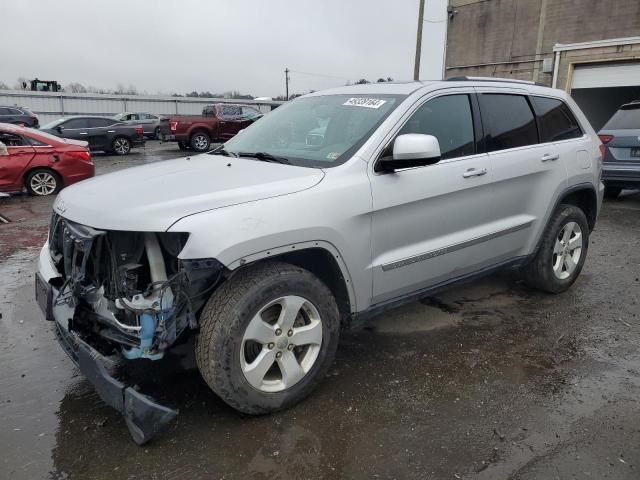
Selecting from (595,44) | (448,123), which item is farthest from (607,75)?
(448,123)

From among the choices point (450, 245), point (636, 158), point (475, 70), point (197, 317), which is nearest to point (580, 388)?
point (450, 245)

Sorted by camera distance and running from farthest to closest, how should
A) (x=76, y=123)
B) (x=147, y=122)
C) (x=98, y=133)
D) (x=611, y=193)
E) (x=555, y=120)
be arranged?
1. (x=147, y=122)
2. (x=98, y=133)
3. (x=76, y=123)
4. (x=611, y=193)
5. (x=555, y=120)

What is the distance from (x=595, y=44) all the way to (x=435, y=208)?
17275mm

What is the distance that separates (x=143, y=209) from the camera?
248 centimetres

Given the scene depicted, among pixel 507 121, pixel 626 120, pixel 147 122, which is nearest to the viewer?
pixel 507 121

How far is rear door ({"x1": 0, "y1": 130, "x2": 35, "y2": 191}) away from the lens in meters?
9.16

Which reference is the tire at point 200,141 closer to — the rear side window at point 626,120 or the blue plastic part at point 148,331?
the rear side window at point 626,120

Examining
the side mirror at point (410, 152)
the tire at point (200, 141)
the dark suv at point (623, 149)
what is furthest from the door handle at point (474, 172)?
the tire at point (200, 141)

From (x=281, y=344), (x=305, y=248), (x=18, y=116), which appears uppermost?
(x=18, y=116)

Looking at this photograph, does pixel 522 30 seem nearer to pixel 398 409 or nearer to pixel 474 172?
pixel 474 172

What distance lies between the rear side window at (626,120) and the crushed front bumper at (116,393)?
8.70 m

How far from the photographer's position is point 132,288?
2570mm

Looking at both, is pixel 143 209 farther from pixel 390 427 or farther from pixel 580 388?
pixel 580 388

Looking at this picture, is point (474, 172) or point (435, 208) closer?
point (435, 208)
